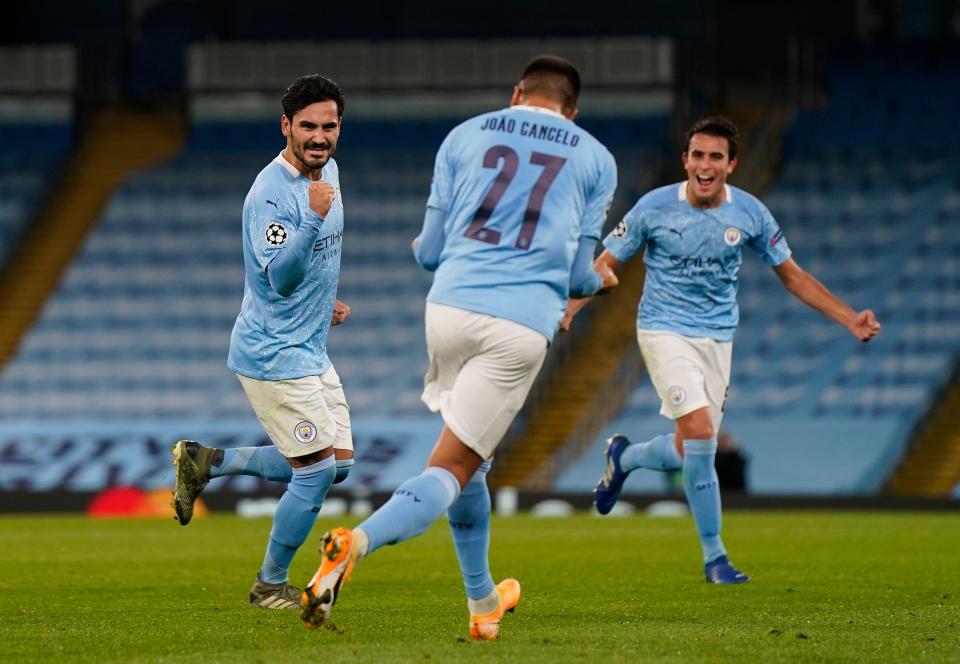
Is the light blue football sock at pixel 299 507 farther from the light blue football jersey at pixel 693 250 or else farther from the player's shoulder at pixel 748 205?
the player's shoulder at pixel 748 205

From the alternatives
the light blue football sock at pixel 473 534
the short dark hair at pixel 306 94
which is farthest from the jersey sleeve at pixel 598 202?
the short dark hair at pixel 306 94

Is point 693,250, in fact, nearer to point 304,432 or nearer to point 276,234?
point 304,432

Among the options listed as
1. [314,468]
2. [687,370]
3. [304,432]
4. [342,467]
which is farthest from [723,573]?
[304,432]

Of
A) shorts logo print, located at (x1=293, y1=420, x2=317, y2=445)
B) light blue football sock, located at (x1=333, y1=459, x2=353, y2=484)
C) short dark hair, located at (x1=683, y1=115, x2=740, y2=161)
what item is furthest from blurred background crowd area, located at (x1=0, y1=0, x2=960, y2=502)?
shorts logo print, located at (x1=293, y1=420, x2=317, y2=445)

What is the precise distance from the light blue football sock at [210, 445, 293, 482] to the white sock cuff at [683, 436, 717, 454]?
258cm

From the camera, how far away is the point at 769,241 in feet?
33.6

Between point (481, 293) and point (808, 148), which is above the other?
point (481, 293)

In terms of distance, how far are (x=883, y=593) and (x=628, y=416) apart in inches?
556

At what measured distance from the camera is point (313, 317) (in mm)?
8086

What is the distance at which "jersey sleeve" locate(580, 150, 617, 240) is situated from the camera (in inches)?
263

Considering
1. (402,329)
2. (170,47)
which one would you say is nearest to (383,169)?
(402,329)

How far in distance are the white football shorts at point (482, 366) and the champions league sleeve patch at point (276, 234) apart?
1.40 metres

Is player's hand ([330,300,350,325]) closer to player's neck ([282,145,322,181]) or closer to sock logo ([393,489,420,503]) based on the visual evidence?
player's neck ([282,145,322,181])

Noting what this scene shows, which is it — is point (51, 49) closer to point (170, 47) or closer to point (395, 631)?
point (170, 47)
